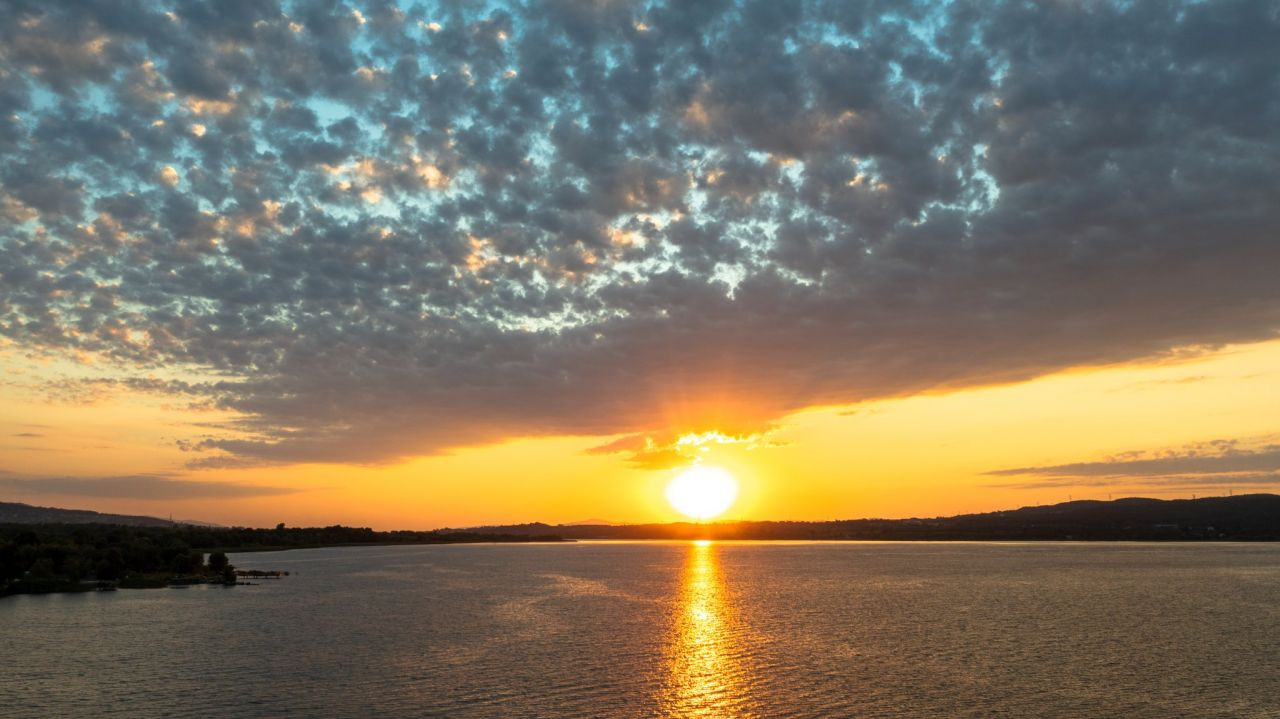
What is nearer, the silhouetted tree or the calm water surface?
the calm water surface

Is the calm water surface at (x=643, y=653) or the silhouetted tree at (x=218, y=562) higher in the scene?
the silhouetted tree at (x=218, y=562)

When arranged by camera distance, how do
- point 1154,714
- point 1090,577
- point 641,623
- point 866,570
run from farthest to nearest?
point 866,570 < point 1090,577 < point 641,623 < point 1154,714

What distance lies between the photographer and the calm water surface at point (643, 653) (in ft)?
170

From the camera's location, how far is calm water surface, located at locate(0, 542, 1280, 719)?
2039 inches

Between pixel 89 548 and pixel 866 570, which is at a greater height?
pixel 89 548

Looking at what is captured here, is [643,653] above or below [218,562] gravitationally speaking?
below

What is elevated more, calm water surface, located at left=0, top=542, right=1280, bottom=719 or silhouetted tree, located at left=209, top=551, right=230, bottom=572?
silhouetted tree, located at left=209, top=551, right=230, bottom=572

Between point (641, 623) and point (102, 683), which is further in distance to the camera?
point (641, 623)

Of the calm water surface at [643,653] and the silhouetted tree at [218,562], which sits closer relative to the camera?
the calm water surface at [643,653]

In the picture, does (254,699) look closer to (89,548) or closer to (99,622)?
(99,622)

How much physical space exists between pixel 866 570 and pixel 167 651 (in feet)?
528

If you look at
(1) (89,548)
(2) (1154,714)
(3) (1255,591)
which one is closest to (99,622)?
(1) (89,548)

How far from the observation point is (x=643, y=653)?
72.1 meters

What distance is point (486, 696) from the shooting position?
53.2 metres
